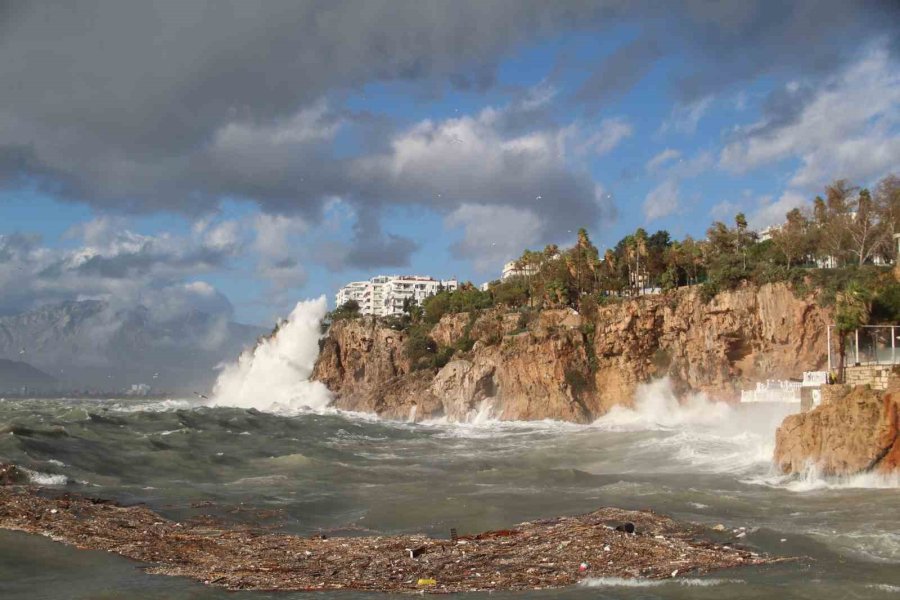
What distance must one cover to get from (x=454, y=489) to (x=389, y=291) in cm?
13511

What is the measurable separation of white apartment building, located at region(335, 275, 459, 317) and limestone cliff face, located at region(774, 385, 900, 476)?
121 metres

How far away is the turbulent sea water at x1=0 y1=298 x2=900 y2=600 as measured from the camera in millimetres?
11133

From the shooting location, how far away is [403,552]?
42.8 feet

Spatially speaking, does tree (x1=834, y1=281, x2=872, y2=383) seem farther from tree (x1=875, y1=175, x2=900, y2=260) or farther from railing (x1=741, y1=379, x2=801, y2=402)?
tree (x1=875, y1=175, x2=900, y2=260)

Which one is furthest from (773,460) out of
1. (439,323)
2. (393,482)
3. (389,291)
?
(389,291)

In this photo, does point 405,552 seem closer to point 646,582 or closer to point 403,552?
point 403,552

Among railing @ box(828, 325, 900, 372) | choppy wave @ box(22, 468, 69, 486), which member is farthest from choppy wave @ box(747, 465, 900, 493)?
choppy wave @ box(22, 468, 69, 486)

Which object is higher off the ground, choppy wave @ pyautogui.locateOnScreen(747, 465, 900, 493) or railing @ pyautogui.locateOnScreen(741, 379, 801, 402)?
railing @ pyautogui.locateOnScreen(741, 379, 801, 402)

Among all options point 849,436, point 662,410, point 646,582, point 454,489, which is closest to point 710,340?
point 662,410

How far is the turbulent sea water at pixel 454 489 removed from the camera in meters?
11.1

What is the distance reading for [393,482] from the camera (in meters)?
23.9

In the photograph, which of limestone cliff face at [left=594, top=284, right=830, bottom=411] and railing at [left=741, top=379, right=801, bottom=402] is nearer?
railing at [left=741, top=379, right=801, bottom=402]

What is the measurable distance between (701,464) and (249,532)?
17.7 meters

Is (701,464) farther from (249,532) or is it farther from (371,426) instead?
(371,426)
